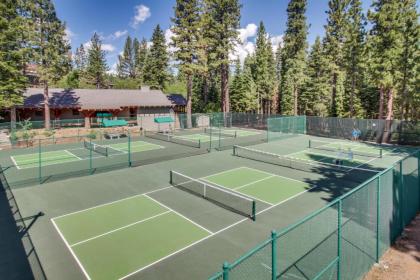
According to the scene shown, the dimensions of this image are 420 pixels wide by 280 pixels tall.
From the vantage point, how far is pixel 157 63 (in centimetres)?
6228

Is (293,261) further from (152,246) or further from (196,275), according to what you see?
(152,246)

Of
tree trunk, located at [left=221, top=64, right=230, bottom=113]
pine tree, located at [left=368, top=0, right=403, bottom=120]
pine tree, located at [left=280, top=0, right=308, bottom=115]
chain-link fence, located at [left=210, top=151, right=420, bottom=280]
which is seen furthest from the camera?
tree trunk, located at [left=221, top=64, right=230, bottom=113]

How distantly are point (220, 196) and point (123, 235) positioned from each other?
16.3ft

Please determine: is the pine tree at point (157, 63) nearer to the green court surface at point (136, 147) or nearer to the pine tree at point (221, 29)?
the pine tree at point (221, 29)

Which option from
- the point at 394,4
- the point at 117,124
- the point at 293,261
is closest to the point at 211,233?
the point at 293,261

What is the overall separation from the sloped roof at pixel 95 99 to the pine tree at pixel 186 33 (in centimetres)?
731

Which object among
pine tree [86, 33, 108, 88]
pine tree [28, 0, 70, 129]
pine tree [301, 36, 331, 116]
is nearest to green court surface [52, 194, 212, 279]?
pine tree [28, 0, 70, 129]

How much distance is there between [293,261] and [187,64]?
3733 cm

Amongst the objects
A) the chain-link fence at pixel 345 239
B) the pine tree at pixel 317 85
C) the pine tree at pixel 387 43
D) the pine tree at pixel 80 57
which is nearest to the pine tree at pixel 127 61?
the pine tree at pixel 80 57

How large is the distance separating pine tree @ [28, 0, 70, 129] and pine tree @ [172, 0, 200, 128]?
14986mm

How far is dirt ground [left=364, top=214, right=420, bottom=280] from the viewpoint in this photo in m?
7.56

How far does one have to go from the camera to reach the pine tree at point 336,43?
144 feet

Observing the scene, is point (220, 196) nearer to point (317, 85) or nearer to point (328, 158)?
point (328, 158)

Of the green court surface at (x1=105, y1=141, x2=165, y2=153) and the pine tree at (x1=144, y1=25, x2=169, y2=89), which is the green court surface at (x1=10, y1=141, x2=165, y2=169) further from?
the pine tree at (x1=144, y1=25, x2=169, y2=89)
